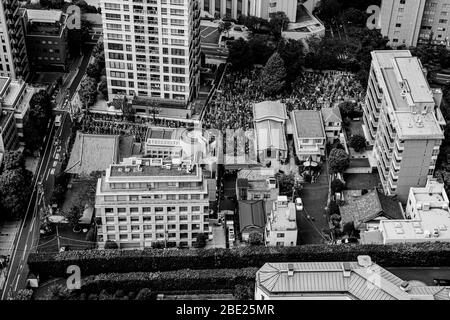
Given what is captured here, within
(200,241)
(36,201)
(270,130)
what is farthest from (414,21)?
(36,201)

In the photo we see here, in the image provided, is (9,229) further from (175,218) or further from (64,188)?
(175,218)

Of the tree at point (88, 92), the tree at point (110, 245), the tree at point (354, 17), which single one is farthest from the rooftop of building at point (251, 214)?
the tree at point (354, 17)

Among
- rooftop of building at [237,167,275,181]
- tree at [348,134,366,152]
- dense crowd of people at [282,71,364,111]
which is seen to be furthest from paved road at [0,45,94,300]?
tree at [348,134,366,152]

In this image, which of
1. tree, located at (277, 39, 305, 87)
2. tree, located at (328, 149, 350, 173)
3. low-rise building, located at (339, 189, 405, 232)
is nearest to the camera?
low-rise building, located at (339, 189, 405, 232)

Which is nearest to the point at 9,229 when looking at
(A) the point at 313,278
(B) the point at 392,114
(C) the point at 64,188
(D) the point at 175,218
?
(C) the point at 64,188

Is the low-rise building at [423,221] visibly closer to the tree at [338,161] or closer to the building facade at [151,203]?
the tree at [338,161]

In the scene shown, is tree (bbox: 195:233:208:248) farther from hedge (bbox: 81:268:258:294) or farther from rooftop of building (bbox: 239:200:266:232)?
hedge (bbox: 81:268:258:294)
